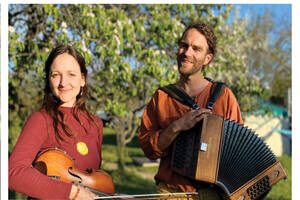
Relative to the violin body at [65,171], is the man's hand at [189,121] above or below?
above

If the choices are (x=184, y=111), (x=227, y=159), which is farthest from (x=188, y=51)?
(x=227, y=159)

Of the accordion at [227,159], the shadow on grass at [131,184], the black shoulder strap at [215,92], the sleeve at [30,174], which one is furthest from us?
the shadow on grass at [131,184]

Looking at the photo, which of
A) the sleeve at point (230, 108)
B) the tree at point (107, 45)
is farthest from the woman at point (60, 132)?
the tree at point (107, 45)

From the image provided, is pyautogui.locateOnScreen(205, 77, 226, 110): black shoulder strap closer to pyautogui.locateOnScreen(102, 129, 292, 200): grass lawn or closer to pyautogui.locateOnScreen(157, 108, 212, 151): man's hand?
pyautogui.locateOnScreen(157, 108, 212, 151): man's hand

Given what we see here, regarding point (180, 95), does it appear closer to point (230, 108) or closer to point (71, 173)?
point (230, 108)

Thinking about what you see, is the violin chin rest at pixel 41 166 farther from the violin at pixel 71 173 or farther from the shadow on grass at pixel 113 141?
Answer: the shadow on grass at pixel 113 141

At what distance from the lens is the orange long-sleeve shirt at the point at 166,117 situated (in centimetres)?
187

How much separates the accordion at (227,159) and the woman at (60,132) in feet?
1.90

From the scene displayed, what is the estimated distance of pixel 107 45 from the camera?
412cm

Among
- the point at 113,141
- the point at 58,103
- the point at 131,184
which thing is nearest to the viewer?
the point at 58,103

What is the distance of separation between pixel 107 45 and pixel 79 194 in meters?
2.92

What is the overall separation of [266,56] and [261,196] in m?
21.7

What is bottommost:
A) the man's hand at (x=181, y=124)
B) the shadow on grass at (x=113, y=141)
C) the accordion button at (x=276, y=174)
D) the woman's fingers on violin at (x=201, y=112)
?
the shadow on grass at (x=113, y=141)
